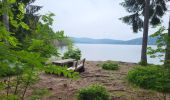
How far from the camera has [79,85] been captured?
8.47m

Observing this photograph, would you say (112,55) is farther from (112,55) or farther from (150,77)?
(150,77)

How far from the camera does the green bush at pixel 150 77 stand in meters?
6.28

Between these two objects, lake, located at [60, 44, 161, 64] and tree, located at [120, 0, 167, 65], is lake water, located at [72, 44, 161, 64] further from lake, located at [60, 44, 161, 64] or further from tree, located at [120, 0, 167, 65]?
tree, located at [120, 0, 167, 65]

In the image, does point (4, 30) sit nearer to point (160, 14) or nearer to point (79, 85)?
point (79, 85)

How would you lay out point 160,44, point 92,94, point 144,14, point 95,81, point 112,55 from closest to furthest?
point 160,44, point 92,94, point 95,81, point 144,14, point 112,55

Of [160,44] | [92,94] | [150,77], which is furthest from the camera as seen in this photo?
[150,77]

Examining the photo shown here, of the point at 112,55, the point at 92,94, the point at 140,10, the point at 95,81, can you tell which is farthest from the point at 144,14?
the point at 112,55

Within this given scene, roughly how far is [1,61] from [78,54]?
14500 mm

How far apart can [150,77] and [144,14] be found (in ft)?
31.0

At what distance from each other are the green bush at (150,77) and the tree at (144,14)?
7260mm

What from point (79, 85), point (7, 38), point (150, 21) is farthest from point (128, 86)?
point (150, 21)

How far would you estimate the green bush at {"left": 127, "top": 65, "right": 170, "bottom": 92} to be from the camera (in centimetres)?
628

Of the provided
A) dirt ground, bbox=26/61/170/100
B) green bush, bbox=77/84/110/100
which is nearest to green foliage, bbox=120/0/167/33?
dirt ground, bbox=26/61/170/100

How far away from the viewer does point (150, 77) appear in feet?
Answer: 26.5
